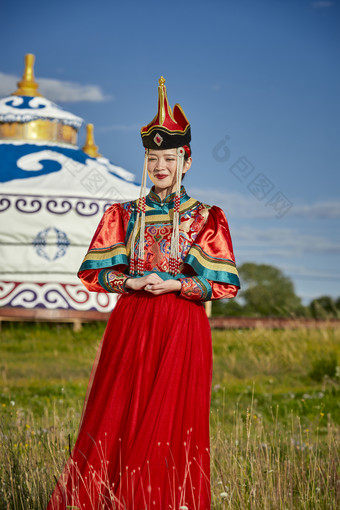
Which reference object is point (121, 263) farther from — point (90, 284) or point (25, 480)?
point (25, 480)

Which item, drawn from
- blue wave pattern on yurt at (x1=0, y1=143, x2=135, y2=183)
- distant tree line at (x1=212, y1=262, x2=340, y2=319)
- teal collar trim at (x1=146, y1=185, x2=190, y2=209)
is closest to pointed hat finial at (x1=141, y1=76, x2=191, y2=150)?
teal collar trim at (x1=146, y1=185, x2=190, y2=209)

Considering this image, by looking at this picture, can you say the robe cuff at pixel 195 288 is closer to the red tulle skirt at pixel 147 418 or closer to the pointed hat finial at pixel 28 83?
the red tulle skirt at pixel 147 418

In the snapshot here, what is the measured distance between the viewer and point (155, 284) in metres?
3.03

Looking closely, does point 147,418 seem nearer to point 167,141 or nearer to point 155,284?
point 155,284

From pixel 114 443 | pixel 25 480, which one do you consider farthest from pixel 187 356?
pixel 25 480

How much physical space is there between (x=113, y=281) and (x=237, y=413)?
2347 mm

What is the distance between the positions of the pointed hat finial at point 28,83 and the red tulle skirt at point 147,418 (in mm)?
9033

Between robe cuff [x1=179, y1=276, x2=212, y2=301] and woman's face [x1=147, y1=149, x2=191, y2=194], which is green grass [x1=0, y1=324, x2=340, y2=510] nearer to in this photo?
robe cuff [x1=179, y1=276, x2=212, y2=301]

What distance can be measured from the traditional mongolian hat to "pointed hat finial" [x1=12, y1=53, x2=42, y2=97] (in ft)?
28.5

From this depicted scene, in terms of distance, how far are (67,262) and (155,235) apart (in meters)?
7.32

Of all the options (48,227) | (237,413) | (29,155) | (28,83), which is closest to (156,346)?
(237,413)

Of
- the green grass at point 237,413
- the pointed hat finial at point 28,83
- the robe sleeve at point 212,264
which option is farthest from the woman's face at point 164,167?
the pointed hat finial at point 28,83

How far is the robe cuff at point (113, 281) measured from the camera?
10.3 ft

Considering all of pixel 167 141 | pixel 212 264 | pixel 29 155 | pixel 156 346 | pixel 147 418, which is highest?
pixel 29 155
